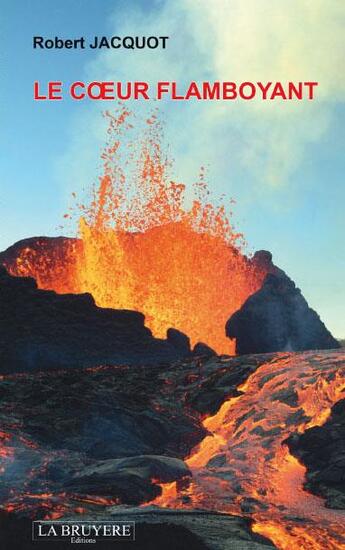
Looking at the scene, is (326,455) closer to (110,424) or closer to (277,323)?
(110,424)

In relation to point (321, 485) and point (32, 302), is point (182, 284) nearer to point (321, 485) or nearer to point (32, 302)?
point (32, 302)

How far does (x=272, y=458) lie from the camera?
632 inches

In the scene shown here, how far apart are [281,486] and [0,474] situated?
630cm

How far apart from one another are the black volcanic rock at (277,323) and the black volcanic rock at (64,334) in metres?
7.10

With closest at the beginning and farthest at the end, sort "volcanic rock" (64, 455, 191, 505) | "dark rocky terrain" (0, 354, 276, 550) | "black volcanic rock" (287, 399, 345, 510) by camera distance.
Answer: "dark rocky terrain" (0, 354, 276, 550) → "volcanic rock" (64, 455, 191, 505) → "black volcanic rock" (287, 399, 345, 510)

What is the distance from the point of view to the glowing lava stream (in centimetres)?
1048

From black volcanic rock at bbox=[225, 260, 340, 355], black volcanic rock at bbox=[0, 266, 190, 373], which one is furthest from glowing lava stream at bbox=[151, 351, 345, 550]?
black volcanic rock at bbox=[225, 260, 340, 355]

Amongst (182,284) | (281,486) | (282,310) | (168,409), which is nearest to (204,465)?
(281,486)

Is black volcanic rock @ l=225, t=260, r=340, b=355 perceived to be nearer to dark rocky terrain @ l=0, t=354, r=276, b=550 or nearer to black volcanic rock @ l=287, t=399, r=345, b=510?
dark rocky terrain @ l=0, t=354, r=276, b=550

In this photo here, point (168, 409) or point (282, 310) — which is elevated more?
point (282, 310)

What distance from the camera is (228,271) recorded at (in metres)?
48.3

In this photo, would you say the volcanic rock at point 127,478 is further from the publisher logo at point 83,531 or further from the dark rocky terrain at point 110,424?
the publisher logo at point 83,531

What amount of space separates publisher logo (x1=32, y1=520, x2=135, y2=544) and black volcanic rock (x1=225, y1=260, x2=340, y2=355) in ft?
111

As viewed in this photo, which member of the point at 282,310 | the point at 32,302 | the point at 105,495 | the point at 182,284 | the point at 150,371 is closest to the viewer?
the point at 105,495
